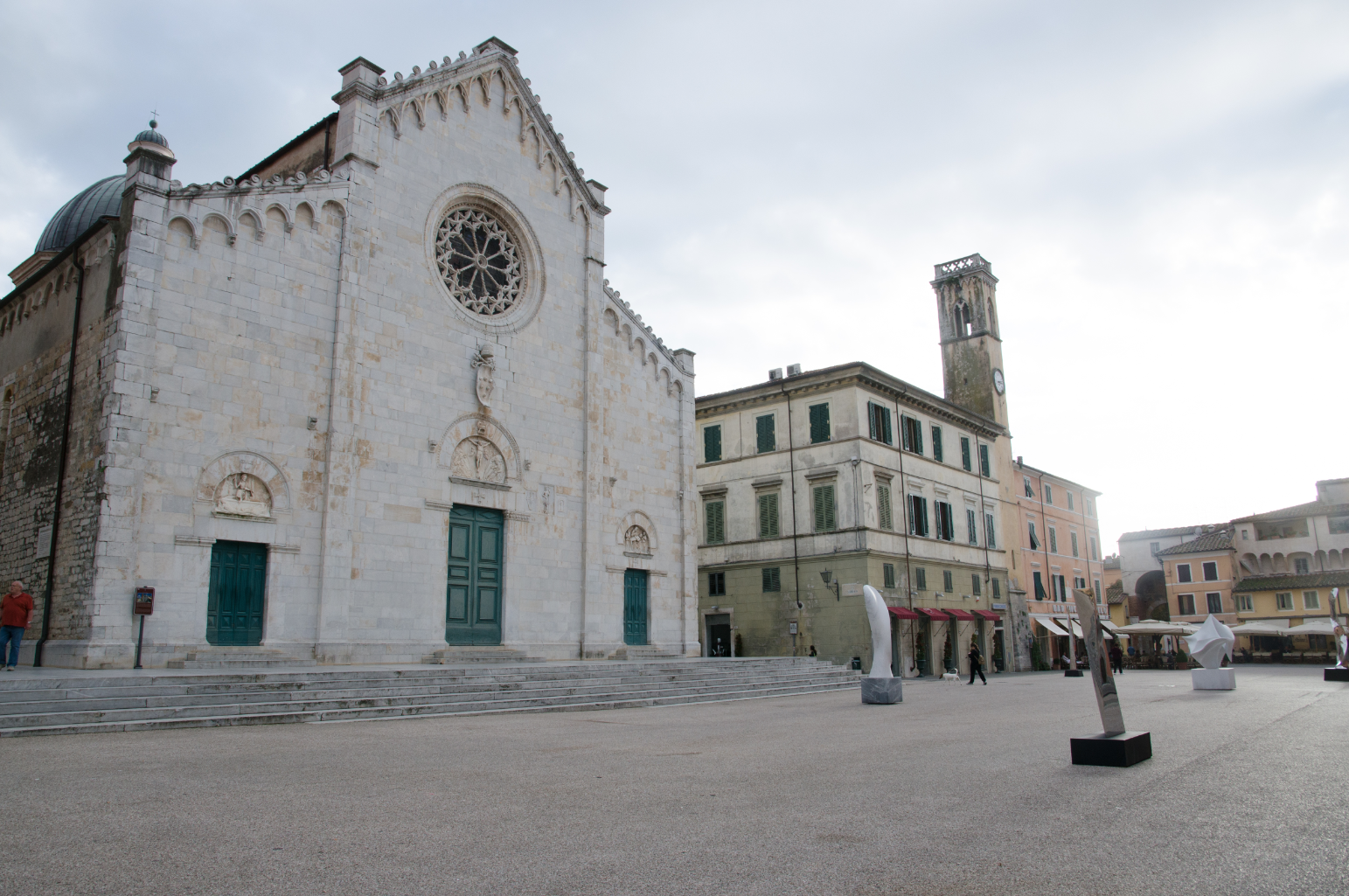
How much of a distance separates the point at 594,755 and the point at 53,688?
309 inches

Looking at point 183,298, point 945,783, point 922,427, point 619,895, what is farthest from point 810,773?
point 922,427

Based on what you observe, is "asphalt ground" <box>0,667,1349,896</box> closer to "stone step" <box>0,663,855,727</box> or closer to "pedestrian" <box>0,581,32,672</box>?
"stone step" <box>0,663,855,727</box>

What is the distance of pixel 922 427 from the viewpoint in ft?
129

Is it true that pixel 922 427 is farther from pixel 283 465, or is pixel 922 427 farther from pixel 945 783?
pixel 945 783

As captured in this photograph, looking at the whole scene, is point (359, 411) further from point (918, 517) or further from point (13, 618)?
point (918, 517)

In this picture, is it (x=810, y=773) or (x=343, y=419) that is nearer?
(x=810, y=773)

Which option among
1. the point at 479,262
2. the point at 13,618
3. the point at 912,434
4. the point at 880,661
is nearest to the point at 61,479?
the point at 13,618

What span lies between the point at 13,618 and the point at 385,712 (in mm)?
6730

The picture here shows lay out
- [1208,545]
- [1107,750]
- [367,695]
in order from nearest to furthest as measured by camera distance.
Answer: [1107,750], [367,695], [1208,545]

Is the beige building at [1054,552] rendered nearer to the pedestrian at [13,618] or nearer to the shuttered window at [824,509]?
the shuttered window at [824,509]

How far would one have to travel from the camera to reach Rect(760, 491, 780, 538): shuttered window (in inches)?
1428

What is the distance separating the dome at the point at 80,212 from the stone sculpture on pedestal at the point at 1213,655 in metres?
36.1

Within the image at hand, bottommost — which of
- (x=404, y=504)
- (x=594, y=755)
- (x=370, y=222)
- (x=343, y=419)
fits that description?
(x=594, y=755)

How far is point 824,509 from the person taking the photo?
34906mm
